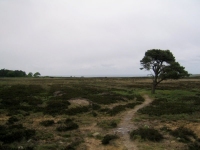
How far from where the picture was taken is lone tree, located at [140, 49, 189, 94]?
36.1m

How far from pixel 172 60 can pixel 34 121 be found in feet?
103

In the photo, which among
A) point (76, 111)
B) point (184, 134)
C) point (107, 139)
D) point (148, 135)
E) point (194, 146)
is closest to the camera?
point (194, 146)

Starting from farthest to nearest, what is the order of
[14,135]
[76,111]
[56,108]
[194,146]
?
[56,108]
[76,111]
[14,135]
[194,146]

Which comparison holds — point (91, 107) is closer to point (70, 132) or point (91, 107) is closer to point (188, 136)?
point (70, 132)

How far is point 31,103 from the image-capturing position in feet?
77.2

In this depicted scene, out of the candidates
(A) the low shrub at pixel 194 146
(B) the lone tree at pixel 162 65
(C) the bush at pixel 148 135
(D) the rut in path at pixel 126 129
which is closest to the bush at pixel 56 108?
(D) the rut in path at pixel 126 129

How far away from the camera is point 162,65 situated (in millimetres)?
37875

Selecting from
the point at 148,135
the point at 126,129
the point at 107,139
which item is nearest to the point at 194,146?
the point at 148,135

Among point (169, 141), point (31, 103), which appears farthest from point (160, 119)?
point (31, 103)

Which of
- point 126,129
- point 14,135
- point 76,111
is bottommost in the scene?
point 126,129

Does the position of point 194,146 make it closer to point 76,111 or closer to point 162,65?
point 76,111

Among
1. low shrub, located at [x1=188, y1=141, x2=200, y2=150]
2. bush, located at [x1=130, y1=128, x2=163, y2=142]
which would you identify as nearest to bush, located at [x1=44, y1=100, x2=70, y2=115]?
bush, located at [x1=130, y1=128, x2=163, y2=142]

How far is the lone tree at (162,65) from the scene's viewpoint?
36.1 metres

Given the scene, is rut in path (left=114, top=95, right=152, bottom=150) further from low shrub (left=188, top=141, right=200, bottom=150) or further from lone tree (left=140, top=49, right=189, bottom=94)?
lone tree (left=140, top=49, right=189, bottom=94)
